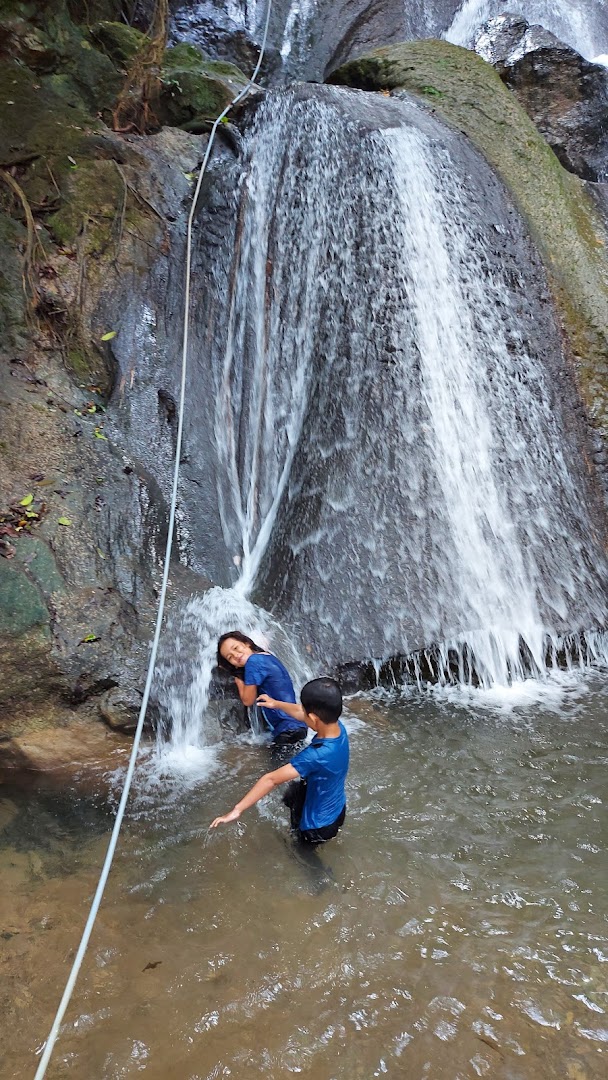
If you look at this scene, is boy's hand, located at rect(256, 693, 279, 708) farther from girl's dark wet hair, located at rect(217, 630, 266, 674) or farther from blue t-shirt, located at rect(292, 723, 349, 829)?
blue t-shirt, located at rect(292, 723, 349, 829)

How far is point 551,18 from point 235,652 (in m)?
15.3

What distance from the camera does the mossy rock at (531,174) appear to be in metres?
6.97

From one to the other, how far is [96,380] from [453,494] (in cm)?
320

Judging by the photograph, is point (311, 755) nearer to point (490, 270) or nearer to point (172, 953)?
point (172, 953)

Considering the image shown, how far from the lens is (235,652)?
12.8 feet

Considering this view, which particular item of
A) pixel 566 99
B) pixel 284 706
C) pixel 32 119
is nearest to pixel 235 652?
pixel 284 706

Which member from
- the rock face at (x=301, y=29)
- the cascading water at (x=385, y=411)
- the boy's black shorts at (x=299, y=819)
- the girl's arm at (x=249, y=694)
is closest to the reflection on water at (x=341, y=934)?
the boy's black shorts at (x=299, y=819)

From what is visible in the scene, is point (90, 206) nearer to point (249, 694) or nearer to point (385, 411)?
point (385, 411)

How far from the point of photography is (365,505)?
553cm

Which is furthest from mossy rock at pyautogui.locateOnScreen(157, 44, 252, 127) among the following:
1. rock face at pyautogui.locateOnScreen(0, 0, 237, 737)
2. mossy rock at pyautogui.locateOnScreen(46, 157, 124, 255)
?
mossy rock at pyautogui.locateOnScreen(46, 157, 124, 255)

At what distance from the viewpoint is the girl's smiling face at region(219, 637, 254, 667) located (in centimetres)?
388

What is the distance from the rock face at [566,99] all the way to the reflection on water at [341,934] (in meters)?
8.80

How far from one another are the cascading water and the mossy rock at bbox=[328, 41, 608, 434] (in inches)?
11.8

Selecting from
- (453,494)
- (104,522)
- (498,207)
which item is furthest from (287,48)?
(104,522)
